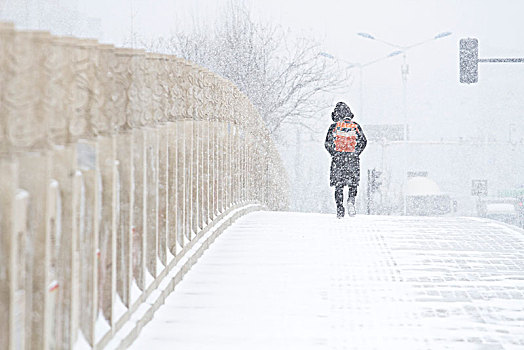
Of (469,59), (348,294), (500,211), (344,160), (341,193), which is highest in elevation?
(469,59)

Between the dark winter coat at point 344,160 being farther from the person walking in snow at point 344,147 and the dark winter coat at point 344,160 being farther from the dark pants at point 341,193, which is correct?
the dark pants at point 341,193

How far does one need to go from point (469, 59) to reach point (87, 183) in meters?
20.5

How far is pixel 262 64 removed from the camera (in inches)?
1706

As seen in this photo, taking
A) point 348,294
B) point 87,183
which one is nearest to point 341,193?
point 348,294

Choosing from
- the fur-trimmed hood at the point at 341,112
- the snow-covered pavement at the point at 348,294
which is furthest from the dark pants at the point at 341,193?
the snow-covered pavement at the point at 348,294

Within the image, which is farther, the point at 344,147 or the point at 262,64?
the point at 262,64

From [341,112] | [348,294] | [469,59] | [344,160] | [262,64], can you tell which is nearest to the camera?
[348,294]

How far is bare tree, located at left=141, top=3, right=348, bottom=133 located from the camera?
42.5 m

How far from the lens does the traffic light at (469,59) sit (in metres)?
23.2

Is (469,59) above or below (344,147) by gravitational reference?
above

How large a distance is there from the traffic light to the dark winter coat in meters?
11.5

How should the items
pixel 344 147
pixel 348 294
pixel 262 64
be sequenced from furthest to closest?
pixel 262 64, pixel 344 147, pixel 348 294

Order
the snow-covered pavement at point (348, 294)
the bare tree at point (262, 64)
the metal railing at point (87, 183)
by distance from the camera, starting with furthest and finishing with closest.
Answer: the bare tree at point (262, 64)
the snow-covered pavement at point (348, 294)
the metal railing at point (87, 183)

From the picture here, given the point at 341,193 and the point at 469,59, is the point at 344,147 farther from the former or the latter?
the point at 469,59
